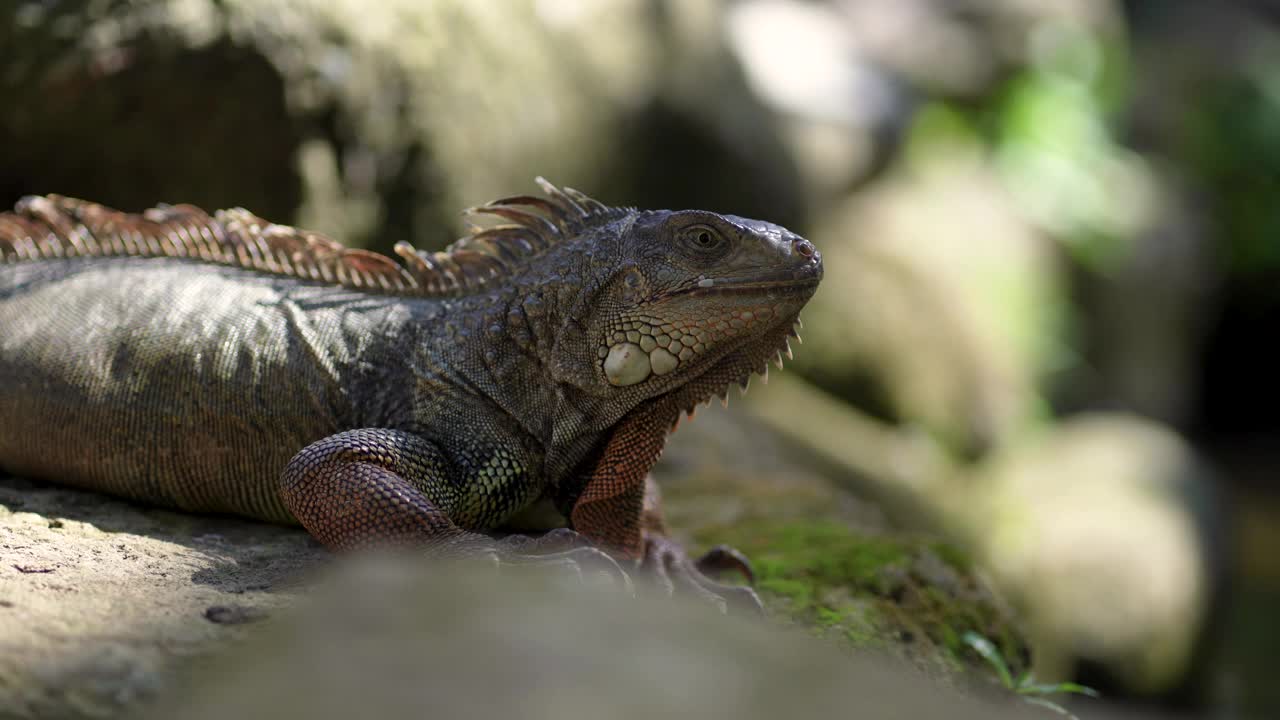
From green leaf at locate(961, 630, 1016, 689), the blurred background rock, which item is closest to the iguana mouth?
green leaf at locate(961, 630, 1016, 689)

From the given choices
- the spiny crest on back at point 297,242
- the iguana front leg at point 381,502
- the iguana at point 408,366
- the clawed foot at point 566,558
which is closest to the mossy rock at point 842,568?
the iguana at point 408,366

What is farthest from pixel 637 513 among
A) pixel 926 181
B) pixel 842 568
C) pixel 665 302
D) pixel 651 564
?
pixel 926 181

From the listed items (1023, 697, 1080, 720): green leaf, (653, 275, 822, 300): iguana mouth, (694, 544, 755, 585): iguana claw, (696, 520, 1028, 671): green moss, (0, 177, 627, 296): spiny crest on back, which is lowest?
(1023, 697, 1080, 720): green leaf

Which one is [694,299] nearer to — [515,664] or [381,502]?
[381,502]

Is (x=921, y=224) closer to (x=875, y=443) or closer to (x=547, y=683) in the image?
(x=875, y=443)

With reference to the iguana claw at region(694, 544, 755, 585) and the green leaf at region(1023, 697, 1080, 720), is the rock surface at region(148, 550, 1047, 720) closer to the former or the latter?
the iguana claw at region(694, 544, 755, 585)

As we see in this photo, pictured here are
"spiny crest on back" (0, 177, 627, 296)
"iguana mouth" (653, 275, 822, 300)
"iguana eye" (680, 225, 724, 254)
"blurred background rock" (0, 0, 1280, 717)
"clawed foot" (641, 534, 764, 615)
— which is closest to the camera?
"iguana mouth" (653, 275, 822, 300)
